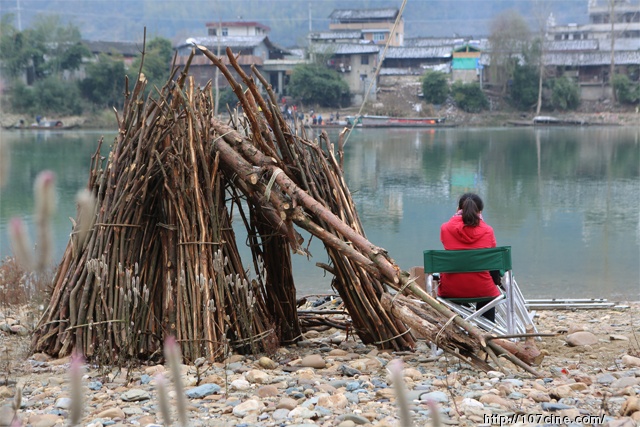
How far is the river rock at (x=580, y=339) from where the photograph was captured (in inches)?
230

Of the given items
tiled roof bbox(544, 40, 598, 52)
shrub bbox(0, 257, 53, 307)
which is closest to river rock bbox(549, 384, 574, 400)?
shrub bbox(0, 257, 53, 307)

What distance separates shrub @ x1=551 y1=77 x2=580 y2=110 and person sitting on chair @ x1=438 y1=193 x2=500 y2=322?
50.5m

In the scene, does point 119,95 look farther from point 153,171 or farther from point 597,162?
point 153,171

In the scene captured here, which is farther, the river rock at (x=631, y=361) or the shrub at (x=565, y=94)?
the shrub at (x=565, y=94)

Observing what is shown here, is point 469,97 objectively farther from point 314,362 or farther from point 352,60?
point 314,362

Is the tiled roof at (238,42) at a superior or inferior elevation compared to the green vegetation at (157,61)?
superior

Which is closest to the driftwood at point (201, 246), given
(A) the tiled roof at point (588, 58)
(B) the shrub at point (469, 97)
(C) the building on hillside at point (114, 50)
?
(B) the shrub at point (469, 97)

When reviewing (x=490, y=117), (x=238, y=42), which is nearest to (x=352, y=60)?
(x=238, y=42)

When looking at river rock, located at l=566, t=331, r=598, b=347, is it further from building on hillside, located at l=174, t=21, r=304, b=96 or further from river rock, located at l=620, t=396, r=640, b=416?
building on hillside, located at l=174, t=21, r=304, b=96

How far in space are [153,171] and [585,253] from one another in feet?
31.5

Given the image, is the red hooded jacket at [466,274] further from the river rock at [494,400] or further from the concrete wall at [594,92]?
the concrete wall at [594,92]

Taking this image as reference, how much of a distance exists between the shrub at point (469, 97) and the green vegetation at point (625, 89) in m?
8.24

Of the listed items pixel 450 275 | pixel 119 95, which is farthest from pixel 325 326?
pixel 119 95

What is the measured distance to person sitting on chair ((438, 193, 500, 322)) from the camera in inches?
217
